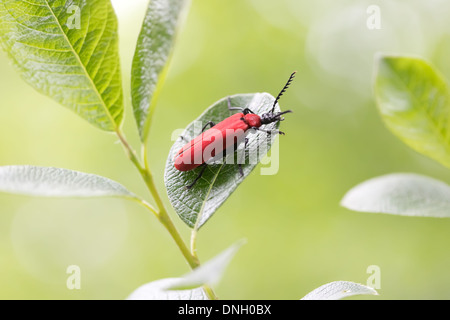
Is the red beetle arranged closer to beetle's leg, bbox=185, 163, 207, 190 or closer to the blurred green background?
beetle's leg, bbox=185, 163, 207, 190

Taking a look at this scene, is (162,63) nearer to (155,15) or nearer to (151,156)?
(155,15)

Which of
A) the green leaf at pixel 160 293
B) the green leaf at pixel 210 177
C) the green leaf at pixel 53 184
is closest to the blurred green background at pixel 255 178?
the green leaf at pixel 210 177

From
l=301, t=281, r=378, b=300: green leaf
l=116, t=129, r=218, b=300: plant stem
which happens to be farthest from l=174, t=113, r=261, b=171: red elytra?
l=301, t=281, r=378, b=300: green leaf

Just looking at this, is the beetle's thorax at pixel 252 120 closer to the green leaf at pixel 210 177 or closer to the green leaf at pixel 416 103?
the green leaf at pixel 210 177

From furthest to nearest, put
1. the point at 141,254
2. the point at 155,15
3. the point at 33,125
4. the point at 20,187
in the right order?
the point at 33,125, the point at 141,254, the point at 155,15, the point at 20,187

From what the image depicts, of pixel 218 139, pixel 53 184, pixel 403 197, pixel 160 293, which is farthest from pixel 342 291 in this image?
pixel 218 139

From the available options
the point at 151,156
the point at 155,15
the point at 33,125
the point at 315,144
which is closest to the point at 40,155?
the point at 33,125
